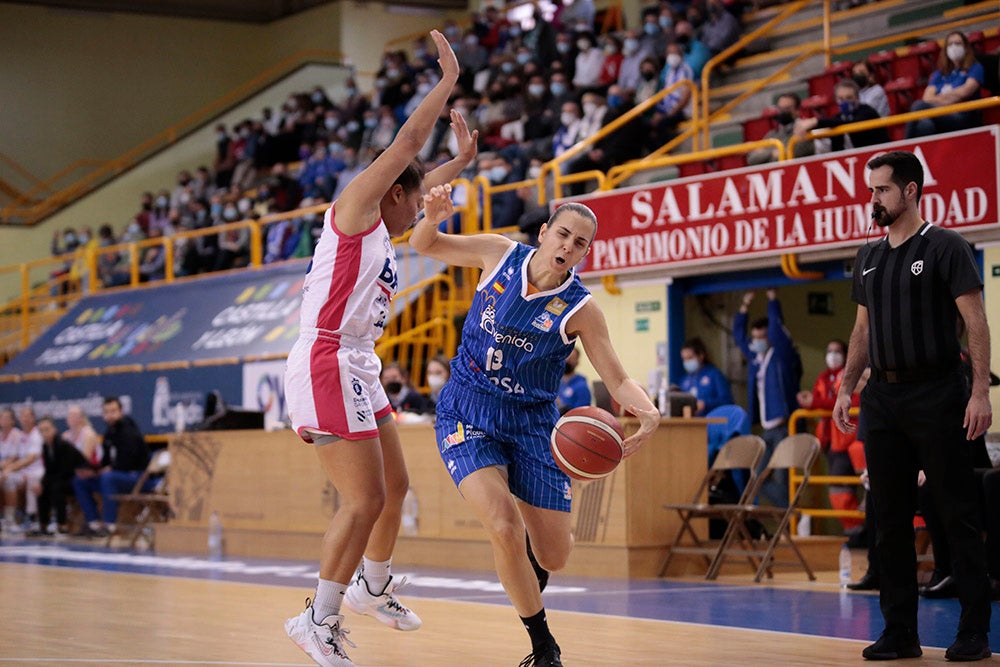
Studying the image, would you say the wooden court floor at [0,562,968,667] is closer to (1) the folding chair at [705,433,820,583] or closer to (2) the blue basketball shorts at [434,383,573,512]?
(2) the blue basketball shorts at [434,383,573,512]

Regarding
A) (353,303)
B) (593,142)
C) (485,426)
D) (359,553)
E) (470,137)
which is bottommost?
(359,553)

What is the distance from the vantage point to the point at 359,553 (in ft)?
19.4

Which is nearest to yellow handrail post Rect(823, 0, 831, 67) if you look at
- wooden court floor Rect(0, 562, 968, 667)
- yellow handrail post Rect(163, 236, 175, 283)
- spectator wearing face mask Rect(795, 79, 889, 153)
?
spectator wearing face mask Rect(795, 79, 889, 153)

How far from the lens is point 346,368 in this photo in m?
5.96

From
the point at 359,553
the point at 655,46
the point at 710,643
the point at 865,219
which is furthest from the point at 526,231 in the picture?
the point at 359,553

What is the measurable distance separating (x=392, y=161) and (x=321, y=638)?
1959 mm

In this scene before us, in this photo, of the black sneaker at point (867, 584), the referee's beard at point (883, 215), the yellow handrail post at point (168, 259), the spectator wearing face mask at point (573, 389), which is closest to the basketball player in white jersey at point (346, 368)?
the referee's beard at point (883, 215)

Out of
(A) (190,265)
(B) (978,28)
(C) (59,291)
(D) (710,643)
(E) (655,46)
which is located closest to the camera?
(D) (710,643)

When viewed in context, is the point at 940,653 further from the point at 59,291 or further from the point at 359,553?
the point at 59,291

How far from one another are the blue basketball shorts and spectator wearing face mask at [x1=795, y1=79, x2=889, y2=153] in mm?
7951

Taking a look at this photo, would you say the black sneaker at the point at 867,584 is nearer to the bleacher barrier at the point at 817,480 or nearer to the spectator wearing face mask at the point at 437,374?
the bleacher barrier at the point at 817,480

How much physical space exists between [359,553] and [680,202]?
8.98 meters

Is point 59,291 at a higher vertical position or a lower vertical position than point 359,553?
higher

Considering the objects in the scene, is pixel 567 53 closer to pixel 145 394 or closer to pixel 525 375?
pixel 145 394
